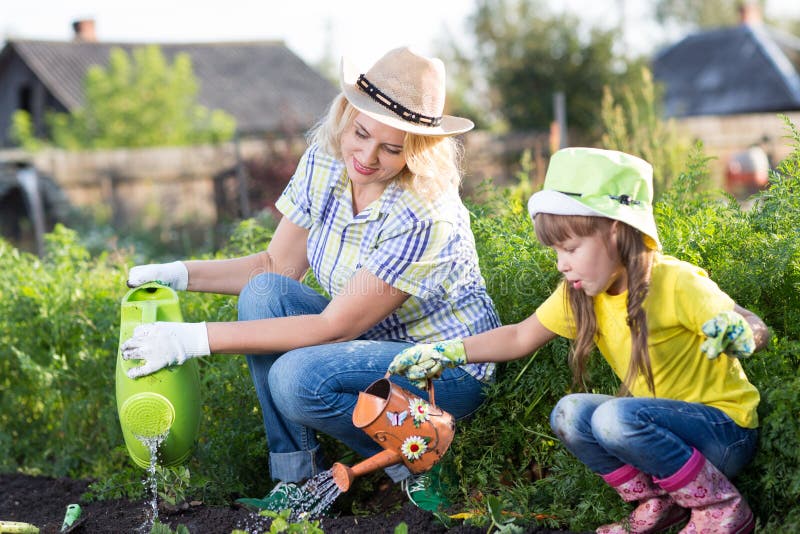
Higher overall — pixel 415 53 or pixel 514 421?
pixel 415 53

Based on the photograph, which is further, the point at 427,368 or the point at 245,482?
the point at 245,482

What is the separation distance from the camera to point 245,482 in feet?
9.37

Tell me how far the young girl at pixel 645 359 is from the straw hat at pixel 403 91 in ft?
1.78

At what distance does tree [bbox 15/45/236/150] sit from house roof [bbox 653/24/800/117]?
530 inches

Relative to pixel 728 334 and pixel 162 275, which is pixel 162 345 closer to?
pixel 162 275

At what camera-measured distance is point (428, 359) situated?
7.19 ft

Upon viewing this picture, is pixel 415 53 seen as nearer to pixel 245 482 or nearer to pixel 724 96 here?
pixel 245 482

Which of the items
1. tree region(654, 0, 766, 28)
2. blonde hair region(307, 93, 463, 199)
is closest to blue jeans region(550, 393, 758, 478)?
blonde hair region(307, 93, 463, 199)

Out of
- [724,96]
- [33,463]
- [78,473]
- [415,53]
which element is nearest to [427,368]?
[415,53]

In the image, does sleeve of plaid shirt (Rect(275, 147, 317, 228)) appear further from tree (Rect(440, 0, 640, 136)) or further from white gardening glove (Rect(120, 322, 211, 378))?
tree (Rect(440, 0, 640, 136))

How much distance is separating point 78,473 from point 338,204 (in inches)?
60.5

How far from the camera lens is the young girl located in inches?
76.2

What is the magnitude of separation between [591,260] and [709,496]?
1.87ft

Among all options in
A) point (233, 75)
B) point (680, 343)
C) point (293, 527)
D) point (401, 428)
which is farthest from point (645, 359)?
point (233, 75)
